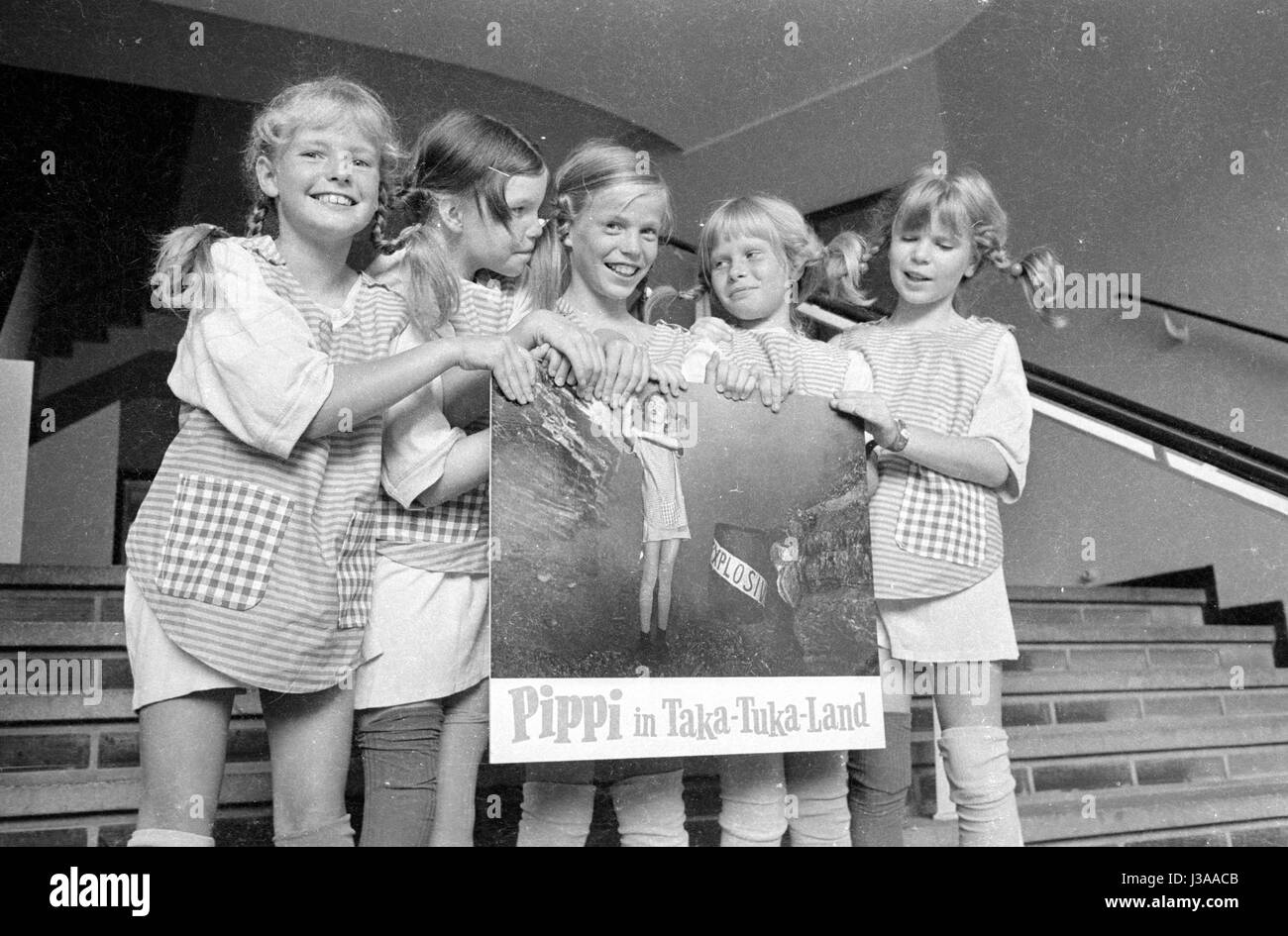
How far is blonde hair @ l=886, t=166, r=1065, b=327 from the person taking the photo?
5.89 ft

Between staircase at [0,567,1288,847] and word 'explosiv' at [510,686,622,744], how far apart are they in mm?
143

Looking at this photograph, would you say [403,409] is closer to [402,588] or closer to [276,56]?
[402,588]

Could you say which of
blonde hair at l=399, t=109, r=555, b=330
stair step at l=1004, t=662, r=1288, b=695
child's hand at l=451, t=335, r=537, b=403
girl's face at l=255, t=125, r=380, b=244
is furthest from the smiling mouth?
stair step at l=1004, t=662, r=1288, b=695

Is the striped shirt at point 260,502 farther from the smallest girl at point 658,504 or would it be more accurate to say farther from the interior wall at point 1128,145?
the interior wall at point 1128,145

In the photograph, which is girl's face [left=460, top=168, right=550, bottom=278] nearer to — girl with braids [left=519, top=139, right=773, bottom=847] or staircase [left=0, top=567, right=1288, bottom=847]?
girl with braids [left=519, top=139, right=773, bottom=847]

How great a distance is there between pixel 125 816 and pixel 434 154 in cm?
92

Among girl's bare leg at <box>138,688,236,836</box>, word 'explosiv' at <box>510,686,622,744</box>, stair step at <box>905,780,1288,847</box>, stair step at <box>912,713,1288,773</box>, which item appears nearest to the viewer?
girl's bare leg at <box>138,688,236,836</box>

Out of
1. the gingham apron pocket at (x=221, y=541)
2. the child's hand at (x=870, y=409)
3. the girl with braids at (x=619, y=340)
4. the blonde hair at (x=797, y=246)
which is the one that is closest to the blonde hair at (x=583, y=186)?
the girl with braids at (x=619, y=340)

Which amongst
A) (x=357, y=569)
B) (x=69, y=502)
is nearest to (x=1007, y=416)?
(x=357, y=569)

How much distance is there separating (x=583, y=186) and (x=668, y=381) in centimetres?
30

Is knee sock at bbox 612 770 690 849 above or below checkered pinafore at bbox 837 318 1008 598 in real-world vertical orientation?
below

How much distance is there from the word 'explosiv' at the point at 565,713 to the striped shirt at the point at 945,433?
A: 1.46 feet

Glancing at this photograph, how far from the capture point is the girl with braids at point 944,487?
164 centimetres
